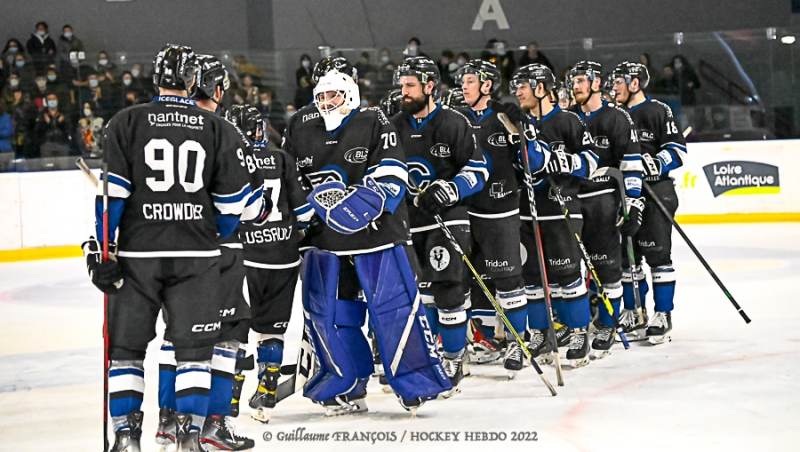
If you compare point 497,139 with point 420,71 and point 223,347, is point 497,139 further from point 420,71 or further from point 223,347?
point 223,347

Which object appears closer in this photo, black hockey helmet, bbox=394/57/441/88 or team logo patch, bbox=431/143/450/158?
black hockey helmet, bbox=394/57/441/88

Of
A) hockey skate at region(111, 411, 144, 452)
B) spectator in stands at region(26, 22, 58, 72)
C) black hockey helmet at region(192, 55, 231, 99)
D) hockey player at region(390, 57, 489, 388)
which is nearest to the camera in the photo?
hockey skate at region(111, 411, 144, 452)

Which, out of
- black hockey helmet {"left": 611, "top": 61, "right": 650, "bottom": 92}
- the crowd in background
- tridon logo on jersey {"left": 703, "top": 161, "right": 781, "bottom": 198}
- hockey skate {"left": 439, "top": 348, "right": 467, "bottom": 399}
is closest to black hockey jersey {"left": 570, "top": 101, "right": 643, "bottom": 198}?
black hockey helmet {"left": 611, "top": 61, "right": 650, "bottom": 92}

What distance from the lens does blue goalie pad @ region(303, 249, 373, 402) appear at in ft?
12.5

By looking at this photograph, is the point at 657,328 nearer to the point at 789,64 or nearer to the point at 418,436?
the point at 418,436

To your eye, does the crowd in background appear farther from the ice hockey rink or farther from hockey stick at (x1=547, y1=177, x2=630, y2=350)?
hockey stick at (x1=547, y1=177, x2=630, y2=350)

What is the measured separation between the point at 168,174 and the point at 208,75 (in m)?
0.44

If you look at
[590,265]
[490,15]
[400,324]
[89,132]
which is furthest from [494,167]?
[490,15]

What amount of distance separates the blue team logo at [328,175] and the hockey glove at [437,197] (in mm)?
498

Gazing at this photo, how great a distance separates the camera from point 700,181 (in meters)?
10.9

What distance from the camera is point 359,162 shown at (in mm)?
3807

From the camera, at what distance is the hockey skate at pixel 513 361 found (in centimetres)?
461

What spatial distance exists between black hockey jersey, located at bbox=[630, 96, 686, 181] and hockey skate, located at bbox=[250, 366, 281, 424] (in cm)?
262

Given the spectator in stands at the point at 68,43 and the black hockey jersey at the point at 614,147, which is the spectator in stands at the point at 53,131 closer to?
the spectator in stands at the point at 68,43
